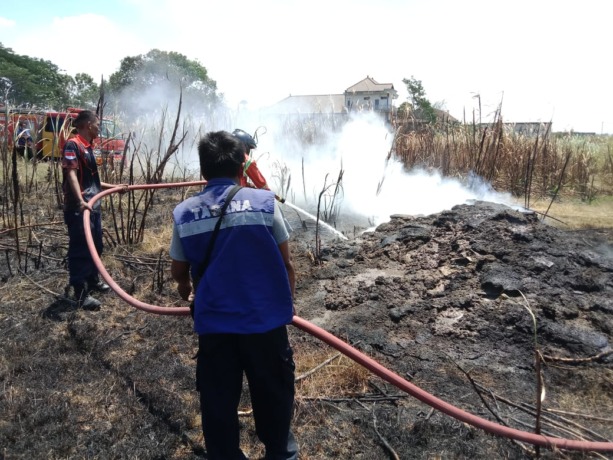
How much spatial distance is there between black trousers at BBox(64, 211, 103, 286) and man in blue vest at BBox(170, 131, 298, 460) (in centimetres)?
256

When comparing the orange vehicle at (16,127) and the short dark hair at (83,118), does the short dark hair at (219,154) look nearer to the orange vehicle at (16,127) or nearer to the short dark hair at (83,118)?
the short dark hair at (83,118)

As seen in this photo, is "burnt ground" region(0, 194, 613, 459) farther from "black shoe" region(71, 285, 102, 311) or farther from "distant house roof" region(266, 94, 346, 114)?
"distant house roof" region(266, 94, 346, 114)

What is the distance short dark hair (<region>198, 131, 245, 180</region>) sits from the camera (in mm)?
2115

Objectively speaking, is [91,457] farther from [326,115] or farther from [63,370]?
[326,115]

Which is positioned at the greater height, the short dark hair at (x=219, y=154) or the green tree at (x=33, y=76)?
the green tree at (x=33, y=76)

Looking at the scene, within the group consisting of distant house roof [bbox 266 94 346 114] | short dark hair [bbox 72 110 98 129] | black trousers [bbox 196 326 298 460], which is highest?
distant house roof [bbox 266 94 346 114]

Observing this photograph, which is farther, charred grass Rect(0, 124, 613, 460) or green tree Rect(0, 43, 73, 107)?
green tree Rect(0, 43, 73, 107)

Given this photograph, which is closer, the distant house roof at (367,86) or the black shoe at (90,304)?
the black shoe at (90,304)

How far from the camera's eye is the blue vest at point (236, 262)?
1999mm

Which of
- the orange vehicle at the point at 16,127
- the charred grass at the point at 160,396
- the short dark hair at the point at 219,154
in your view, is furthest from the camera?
the orange vehicle at the point at 16,127

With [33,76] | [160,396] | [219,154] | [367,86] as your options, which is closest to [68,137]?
[160,396]

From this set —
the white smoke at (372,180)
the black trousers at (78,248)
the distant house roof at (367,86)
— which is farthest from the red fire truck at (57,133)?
the distant house roof at (367,86)

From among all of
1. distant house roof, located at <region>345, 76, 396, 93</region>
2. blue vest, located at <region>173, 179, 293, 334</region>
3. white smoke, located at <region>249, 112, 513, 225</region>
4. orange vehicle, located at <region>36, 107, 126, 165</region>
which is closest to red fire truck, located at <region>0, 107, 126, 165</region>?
orange vehicle, located at <region>36, 107, 126, 165</region>

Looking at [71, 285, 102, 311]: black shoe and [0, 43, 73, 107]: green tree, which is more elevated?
[0, 43, 73, 107]: green tree
